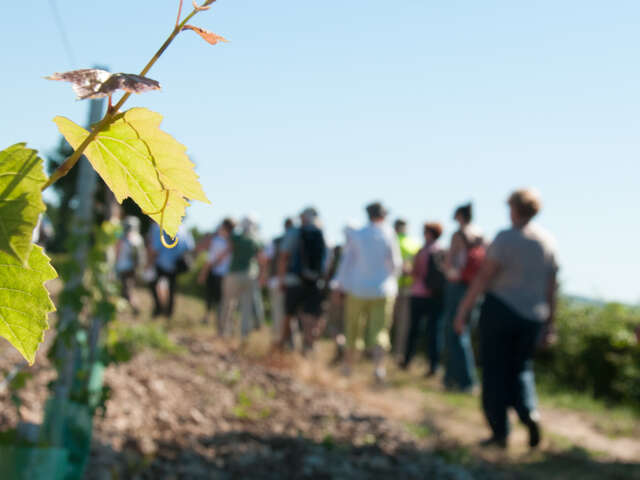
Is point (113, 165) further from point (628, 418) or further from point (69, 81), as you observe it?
point (628, 418)

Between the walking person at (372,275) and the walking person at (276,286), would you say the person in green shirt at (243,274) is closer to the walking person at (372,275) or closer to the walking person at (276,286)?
the walking person at (276,286)

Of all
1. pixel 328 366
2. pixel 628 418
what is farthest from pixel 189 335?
pixel 628 418

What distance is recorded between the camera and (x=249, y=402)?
601 centimetres

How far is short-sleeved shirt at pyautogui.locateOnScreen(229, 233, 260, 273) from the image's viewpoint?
9.34m

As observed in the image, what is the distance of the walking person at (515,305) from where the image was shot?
4863 millimetres

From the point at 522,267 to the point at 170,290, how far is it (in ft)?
22.0

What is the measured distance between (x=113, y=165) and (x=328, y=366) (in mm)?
8600

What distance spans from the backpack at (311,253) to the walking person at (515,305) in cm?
291

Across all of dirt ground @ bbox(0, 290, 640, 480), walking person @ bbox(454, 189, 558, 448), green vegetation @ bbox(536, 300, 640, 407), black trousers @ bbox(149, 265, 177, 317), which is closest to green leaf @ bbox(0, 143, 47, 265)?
dirt ground @ bbox(0, 290, 640, 480)

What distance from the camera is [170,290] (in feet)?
34.5

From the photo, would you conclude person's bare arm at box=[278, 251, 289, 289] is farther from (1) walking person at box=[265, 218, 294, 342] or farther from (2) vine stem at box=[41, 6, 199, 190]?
(2) vine stem at box=[41, 6, 199, 190]

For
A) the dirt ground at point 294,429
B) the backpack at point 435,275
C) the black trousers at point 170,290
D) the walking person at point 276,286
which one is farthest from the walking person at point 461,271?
the black trousers at point 170,290

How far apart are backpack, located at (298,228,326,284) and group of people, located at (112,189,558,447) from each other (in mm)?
11

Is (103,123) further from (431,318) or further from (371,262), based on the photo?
(431,318)
